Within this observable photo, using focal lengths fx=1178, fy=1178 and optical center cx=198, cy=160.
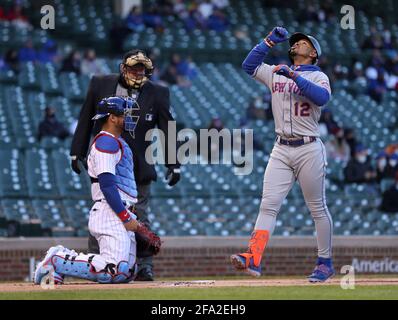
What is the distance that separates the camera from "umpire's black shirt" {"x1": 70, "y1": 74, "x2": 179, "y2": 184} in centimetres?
934

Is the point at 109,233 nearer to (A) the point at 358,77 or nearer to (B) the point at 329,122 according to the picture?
(B) the point at 329,122

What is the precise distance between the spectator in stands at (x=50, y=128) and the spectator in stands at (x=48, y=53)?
102 inches

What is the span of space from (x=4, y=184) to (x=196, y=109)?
431 centimetres

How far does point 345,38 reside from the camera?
22.4m

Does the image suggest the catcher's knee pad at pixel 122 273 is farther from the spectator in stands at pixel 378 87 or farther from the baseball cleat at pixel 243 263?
the spectator in stands at pixel 378 87

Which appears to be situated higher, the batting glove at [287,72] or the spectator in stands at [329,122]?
the batting glove at [287,72]

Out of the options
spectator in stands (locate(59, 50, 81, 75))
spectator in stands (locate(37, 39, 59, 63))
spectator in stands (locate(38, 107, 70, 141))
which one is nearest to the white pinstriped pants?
spectator in stands (locate(38, 107, 70, 141))

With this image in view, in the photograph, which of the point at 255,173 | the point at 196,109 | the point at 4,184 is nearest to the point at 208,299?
the point at 4,184

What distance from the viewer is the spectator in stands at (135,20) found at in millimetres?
20891

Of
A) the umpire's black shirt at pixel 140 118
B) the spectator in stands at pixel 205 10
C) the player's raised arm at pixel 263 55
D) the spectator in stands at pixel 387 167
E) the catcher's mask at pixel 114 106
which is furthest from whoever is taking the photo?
the spectator in stands at pixel 205 10

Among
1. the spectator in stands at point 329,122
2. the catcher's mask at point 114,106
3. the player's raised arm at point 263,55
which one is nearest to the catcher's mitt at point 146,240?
the catcher's mask at point 114,106

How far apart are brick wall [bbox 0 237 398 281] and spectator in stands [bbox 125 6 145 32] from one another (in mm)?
7935

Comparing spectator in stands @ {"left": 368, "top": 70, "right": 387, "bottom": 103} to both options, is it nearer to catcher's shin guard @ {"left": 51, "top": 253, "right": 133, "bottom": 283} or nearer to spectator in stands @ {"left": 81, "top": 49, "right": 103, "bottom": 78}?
spectator in stands @ {"left": 81, "top": 49, "right": 103, "bottom": 78}
